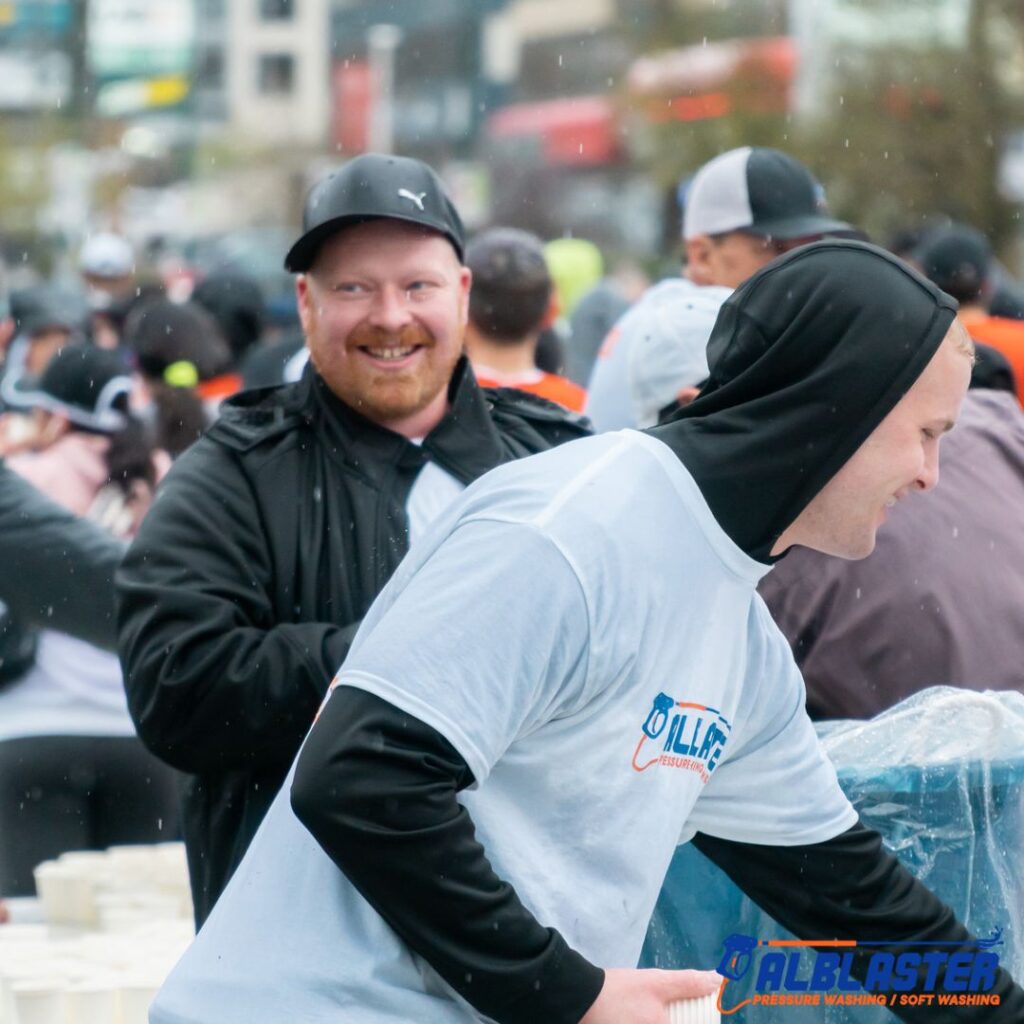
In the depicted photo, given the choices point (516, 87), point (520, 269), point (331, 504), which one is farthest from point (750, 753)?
point (516, 87)

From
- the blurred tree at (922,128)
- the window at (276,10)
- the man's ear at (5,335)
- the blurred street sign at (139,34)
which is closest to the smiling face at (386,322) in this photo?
the man's ear at (5,335)

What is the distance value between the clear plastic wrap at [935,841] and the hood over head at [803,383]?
779 mm

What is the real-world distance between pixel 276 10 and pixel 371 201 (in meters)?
110

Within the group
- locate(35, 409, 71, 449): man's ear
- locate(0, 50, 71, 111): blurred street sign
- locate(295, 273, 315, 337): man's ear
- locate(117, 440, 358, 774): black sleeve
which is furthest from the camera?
locate(0, 50, 71, 111): blurred street sign

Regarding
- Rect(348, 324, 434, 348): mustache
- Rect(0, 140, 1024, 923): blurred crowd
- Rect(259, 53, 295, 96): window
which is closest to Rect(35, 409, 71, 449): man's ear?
Rect(0, 140, 1024, 923): blurred crowd

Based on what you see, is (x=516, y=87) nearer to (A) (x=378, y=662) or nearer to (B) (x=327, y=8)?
(B) (x=327, y=8)

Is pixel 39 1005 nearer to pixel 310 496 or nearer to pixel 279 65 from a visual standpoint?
pixel 310 496

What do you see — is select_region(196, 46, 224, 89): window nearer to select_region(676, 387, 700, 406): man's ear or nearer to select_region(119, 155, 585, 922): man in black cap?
select_region(676, 387, 700, 406): man's ear

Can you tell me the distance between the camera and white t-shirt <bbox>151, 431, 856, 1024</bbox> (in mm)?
2051

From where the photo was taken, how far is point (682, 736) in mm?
2238

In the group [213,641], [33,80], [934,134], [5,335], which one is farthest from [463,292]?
[33,80]

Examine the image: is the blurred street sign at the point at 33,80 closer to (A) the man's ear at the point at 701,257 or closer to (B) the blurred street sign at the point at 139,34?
(B) the blurred street sign at the point at 139,34

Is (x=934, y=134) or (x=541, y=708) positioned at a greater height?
(x=541, y=708)

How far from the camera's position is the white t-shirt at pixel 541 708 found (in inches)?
80.7
